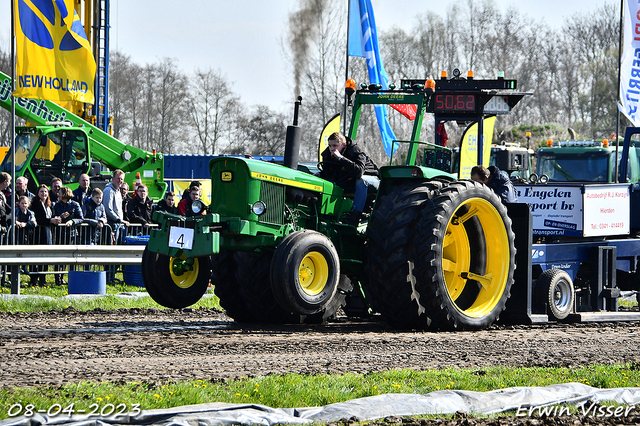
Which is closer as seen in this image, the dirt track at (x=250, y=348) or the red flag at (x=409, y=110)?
the dirt track at (x=250, y=348)

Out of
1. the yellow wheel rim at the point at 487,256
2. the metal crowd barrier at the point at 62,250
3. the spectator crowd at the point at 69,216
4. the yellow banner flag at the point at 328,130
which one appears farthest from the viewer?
the spectator crowd at the point at 69,216

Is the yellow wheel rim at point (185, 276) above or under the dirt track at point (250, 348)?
above

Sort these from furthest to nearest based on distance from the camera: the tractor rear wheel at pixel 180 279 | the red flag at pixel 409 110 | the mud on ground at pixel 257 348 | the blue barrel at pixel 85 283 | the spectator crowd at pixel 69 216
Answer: the spectator crowd at pixel 69 216 → the blue barrel at pixel 85 283 → the red flag at pixel 409 110 → the tractor rear wheel at pixel 180 279 → the mud on ground at pixel 257 348

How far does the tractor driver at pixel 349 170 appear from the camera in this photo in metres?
9.31

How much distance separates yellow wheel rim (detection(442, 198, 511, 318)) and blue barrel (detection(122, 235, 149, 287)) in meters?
5.91

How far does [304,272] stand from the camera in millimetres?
8375

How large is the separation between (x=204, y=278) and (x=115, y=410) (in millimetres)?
4375

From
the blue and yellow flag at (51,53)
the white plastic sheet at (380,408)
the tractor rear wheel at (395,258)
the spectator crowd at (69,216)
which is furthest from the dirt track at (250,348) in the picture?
the blue and yellow flag at (51,53)

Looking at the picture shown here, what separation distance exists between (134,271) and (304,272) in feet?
20.3

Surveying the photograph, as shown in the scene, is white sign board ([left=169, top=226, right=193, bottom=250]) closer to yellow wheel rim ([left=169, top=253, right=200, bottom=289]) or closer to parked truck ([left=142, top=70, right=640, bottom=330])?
parked truck ([left=142, top=70, right=640, bottom=330])

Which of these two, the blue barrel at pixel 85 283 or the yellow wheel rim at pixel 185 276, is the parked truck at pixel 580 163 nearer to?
the blue barrel at pixel 85 283

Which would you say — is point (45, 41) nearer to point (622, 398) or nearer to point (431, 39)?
point (622, 398)

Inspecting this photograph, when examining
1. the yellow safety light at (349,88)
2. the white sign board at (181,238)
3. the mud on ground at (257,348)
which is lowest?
the mud on ground at (257,348)

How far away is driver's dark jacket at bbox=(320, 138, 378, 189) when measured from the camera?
9.31 meters
